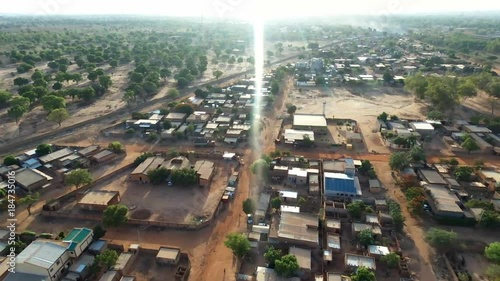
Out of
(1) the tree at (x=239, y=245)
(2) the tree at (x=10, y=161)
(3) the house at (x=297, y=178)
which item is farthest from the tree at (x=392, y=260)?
(2) the tree at (x=10, y=161)

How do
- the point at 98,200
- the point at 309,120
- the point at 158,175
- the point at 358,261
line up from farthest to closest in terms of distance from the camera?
the point at 309,120
the point at 158,175
the point at 98,200
the point at 358,261

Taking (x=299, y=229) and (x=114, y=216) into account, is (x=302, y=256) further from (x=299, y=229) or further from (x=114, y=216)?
(x=114, y=216)

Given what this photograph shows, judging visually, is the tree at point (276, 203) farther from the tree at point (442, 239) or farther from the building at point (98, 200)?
the building at point (98, 200)

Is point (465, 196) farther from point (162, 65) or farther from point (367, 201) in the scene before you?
point (162, 65)

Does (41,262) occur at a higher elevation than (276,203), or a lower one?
higher

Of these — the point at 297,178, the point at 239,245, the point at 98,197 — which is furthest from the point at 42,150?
the point at 297,178
